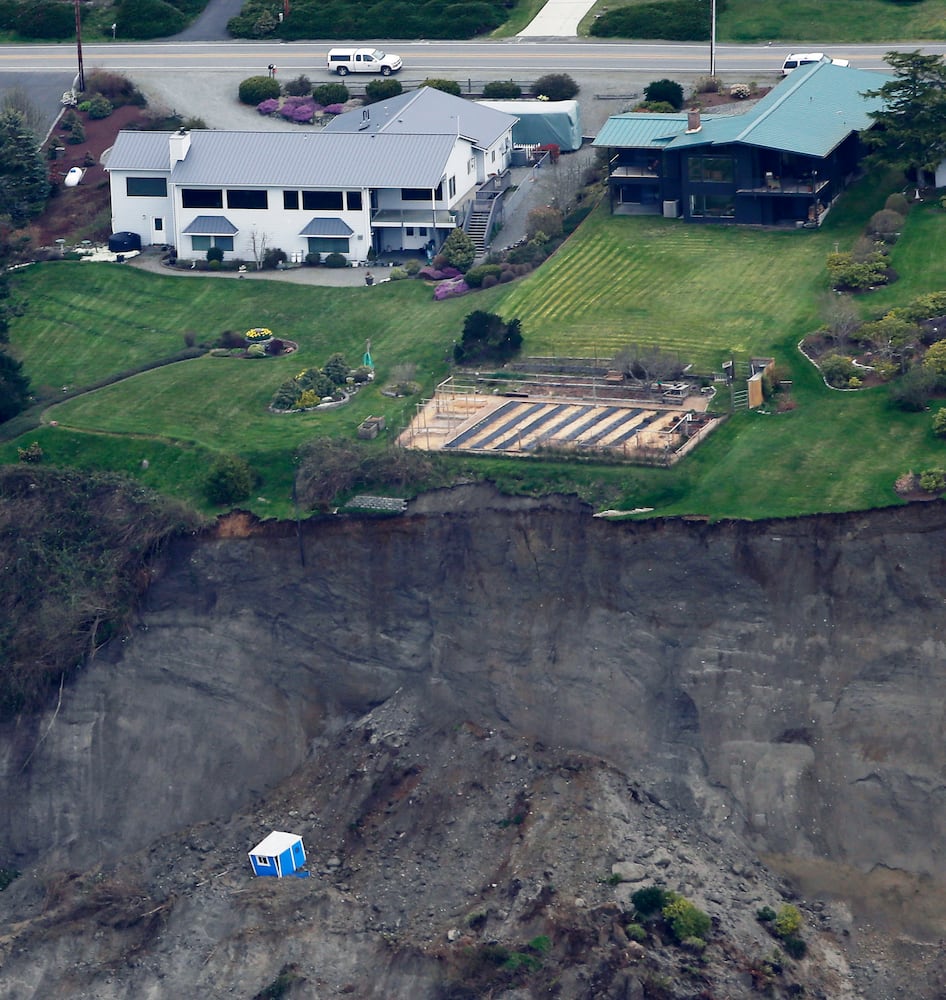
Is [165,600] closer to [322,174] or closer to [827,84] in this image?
[322,174]

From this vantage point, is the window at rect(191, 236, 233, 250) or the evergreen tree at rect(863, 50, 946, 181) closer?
the evergreen tree at rect(863, 50, 946, 181)

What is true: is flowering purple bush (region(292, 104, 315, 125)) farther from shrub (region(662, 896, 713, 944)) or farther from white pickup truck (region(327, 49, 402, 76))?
shrub (region(662, 896, 713, 944))

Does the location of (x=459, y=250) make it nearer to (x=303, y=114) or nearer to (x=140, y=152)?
(x=140, y=152)

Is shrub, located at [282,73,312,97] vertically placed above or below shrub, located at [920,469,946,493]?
above

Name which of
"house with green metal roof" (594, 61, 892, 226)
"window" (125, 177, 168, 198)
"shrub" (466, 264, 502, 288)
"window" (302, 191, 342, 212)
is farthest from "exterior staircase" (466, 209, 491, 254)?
"window" (125, 177, 168, 198)

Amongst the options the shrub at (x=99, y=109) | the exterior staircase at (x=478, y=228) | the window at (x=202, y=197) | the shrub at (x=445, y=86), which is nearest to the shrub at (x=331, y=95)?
the shrub at (x=445, y=86)

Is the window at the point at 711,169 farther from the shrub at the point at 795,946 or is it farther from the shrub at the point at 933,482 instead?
the shrub at the point at 795,946

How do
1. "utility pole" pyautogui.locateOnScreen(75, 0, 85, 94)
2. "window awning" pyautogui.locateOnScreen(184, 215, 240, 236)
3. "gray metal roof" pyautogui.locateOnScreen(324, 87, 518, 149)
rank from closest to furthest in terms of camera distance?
"window awning" pyautogui.locateOnScreen(184, 215, 240, 236) → "gray metal roof" pyautogui.locateOnScreen(324, 87, 518, 149) → "utility pole" pyautogui.locateOnScreen(75, 0, 85, 94)

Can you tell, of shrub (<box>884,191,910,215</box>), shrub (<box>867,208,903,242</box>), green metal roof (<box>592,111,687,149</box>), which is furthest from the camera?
green metal roof (<box>592,111,687,149</box>)
